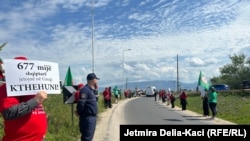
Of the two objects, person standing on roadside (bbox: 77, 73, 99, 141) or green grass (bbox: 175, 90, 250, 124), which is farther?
green grass (bbox: 175, 90, 250, 124)

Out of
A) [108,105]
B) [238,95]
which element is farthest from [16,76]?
[238,95]

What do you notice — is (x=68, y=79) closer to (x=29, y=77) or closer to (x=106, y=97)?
(x=29, y=77)

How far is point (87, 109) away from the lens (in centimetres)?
933

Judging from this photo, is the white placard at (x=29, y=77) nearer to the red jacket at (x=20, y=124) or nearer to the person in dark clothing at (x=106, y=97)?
the red jacket at (x=20, y=124)

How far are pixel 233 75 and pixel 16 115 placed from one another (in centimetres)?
9352

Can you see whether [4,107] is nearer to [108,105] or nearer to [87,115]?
[87,115]

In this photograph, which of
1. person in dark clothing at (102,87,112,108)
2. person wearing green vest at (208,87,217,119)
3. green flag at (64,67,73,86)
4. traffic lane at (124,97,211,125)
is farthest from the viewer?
person in dark clothing at (102,87,112,108)

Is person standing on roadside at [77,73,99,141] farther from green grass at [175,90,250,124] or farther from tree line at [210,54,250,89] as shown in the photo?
tree line at [210,54,250,89]

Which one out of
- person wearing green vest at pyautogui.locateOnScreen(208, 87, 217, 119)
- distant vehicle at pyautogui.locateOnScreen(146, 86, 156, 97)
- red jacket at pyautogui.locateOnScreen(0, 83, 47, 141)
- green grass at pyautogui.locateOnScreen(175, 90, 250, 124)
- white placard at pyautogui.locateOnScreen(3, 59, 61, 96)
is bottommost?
distant vehicle at pyautogui.locateOnScreen(146, 86, 156, 97)

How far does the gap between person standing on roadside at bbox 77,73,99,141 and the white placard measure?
13.2 feet

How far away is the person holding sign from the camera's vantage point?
4.53 metres

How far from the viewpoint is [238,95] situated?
46.0 metres

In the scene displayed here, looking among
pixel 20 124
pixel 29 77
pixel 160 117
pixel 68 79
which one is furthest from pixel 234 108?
pixel 20 124

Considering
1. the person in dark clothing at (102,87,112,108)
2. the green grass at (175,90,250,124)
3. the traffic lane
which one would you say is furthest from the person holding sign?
the person in dark clothing at (102,87,112,108)
